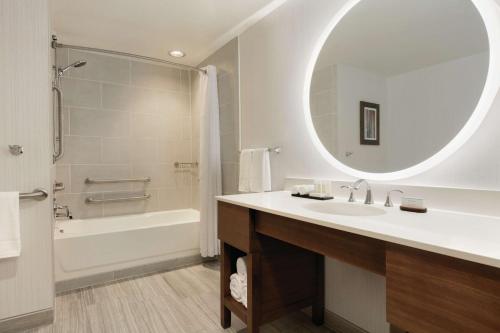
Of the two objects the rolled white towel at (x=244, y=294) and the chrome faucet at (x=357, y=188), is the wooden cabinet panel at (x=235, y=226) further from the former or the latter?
the chrome faucet at (x=357, y=188)

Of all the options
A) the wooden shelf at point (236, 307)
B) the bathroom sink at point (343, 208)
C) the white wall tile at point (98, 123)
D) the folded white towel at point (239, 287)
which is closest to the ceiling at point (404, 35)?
the bathroom sink at point (343, 208)

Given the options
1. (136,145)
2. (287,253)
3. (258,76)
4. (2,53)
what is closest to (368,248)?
(287,253)

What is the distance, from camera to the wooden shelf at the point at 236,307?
1.53 metres

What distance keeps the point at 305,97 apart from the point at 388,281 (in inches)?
49.3

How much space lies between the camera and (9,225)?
5.16 feet

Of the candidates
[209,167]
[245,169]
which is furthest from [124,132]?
[245,169]

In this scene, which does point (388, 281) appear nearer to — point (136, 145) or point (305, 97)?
point (305, 97)

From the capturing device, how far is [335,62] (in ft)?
5.42

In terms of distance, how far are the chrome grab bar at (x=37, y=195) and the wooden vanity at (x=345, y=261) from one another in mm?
1058

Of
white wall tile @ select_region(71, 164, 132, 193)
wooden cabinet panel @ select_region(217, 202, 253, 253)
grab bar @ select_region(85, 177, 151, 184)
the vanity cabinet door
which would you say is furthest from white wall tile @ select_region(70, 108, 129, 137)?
the vanity cabinet door

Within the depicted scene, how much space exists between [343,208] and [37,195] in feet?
5.77

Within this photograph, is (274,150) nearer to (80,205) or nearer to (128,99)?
(128,99)

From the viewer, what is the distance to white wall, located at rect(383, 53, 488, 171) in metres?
1.14

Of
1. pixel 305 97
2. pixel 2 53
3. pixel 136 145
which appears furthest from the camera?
pixel 136 145
